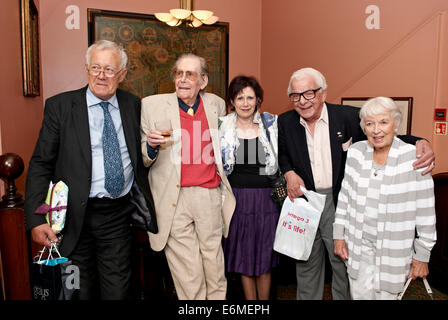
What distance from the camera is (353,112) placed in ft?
7.79

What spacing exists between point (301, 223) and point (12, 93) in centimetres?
225

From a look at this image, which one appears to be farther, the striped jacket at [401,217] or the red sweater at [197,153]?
the red sweater at [197,153]

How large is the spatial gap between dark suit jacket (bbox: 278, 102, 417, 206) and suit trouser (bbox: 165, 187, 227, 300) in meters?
0.55

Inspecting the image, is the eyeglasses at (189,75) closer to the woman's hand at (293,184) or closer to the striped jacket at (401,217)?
the woman's hand at (293,184)

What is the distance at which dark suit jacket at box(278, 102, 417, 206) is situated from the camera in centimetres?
230

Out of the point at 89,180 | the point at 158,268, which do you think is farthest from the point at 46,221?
the point at 158,268

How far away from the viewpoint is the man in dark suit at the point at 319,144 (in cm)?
230

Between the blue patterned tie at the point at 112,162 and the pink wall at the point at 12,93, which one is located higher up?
the pink wall at the point at 12,93

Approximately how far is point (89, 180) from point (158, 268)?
115 centimetres

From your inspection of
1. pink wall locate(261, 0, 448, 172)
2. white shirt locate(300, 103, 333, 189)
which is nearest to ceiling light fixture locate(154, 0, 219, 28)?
pink wall locate(261, 0, 448, 172)

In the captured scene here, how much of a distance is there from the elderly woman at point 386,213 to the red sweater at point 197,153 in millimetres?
880

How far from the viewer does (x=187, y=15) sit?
14.8ft

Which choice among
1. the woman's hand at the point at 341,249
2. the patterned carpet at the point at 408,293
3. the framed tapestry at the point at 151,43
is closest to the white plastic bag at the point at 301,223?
the woman's hand at the point at 341,249

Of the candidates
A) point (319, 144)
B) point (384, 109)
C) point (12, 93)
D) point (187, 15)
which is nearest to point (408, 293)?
point (319, 144)
